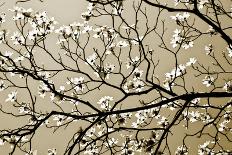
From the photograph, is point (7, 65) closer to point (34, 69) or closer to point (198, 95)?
point (34, 69)

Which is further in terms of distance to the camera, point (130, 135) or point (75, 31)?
point (130, 135)

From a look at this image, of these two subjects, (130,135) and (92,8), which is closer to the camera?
(92,8)

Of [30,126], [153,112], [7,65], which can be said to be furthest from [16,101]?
[153,112]

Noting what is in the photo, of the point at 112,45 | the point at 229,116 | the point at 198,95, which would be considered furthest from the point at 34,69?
the point at 229,116

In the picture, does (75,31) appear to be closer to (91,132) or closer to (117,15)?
(117,15)

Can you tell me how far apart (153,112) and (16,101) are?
2249 mm

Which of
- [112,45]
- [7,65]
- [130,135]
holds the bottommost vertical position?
[130,135]

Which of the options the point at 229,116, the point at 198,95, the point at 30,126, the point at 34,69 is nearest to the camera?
the point at 198,95

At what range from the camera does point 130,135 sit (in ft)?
23.8

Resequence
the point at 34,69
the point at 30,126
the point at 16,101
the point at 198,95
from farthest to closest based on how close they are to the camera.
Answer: the point at 16,101
the point at 34,69
the point at 30,126
the point at 198,95

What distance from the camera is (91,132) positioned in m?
7.20

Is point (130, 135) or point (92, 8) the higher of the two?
point (92, 8)

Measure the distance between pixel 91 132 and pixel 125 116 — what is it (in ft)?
2.69

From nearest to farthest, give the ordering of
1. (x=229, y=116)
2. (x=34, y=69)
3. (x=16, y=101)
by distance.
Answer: (x=34, y=69), (x=16, y=101), (x=229, y=116)
